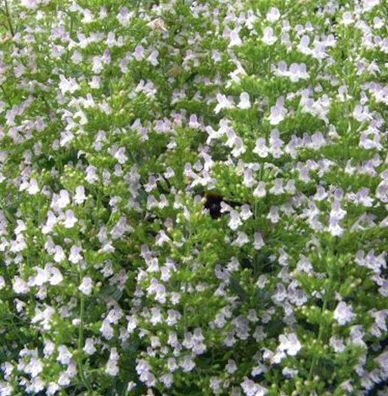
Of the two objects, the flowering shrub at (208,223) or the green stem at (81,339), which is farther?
the green stem at (81,339)

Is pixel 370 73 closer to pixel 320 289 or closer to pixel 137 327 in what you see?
pixel 320 289

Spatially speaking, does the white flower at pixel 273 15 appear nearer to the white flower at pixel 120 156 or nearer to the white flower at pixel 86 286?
the white flower at pixel 120 156

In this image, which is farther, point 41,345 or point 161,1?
point 161,1

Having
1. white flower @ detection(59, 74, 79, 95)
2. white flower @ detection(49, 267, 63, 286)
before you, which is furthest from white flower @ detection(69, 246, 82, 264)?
white flower @ detection(59, 74, 79, 95)

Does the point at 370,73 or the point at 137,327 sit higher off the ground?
the point at 370,73

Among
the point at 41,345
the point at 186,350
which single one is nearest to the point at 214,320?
the point at 186,350

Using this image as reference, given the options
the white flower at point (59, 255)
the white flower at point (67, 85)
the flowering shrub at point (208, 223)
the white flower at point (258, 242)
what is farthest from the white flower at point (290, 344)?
the white flower at point (67, 85)

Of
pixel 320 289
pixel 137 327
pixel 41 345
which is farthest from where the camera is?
pixel 41 345
